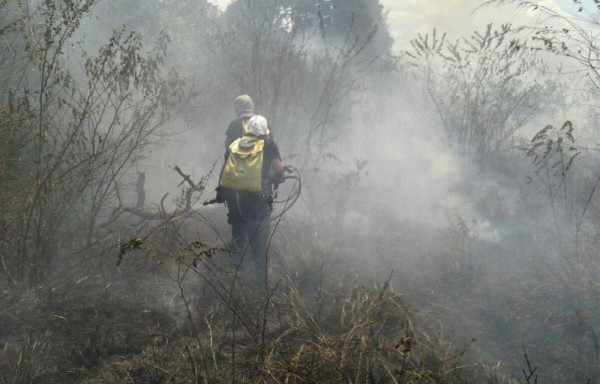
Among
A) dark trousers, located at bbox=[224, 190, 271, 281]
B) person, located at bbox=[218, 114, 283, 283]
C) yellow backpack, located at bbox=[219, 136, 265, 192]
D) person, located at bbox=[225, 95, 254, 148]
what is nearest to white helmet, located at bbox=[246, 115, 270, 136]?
person, located at bbox=[218, 114, 283, 283]

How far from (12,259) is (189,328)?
1.49 metres

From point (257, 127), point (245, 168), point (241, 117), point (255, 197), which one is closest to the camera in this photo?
point (245, 168)

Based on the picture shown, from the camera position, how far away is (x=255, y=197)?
4035mm

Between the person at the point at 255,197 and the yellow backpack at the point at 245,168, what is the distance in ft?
0.06

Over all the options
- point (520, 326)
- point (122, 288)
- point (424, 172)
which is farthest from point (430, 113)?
point (122, 288)

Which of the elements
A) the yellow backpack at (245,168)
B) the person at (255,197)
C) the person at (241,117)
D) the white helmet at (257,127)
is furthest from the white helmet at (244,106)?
the yellow backpack at (245,168)

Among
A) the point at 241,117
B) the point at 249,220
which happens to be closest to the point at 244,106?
the point at 241,117

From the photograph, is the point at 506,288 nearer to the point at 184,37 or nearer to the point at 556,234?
the point at 556,234

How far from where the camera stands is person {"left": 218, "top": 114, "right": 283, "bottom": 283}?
12.8 feet

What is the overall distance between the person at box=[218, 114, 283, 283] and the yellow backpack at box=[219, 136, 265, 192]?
0.02 meters

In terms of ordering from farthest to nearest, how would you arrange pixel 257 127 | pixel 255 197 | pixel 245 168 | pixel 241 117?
pixel 241 117
pixel 255 197
pixel 257 127
pixel 245 168

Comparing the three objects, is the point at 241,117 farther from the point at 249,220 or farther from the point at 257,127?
the point at 249,220

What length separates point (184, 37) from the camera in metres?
14.0

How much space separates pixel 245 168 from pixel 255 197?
341mm
